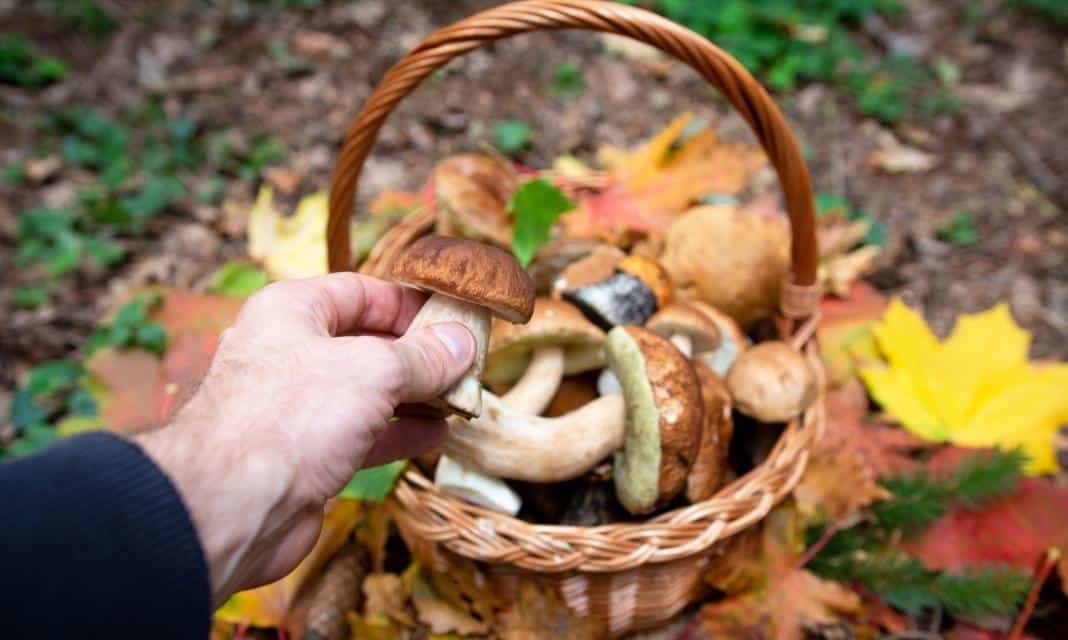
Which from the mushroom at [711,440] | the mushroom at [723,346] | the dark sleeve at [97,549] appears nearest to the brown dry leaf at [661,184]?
the mushroom at [723,346]

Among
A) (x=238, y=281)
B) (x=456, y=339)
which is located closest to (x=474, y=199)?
(x=456, y=339)

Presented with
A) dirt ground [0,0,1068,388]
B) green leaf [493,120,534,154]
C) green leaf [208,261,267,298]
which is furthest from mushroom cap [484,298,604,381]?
green leaf [493,120,534,154]

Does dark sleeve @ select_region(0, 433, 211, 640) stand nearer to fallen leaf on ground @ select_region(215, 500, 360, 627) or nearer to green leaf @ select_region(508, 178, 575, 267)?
fallen leaf on ground @ select_region(215, 500, 360, 627)

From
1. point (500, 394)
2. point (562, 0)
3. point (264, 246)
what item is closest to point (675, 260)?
point (500, 394)

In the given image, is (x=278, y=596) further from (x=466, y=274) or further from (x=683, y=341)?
(x=683, y=341)

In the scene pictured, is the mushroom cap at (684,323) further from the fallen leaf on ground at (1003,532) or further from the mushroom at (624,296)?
the fallen leaf on ground at (1003,532)

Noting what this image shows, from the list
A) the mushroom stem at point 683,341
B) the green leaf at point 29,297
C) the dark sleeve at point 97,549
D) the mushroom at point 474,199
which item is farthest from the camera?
the green leaf at point 29,297
